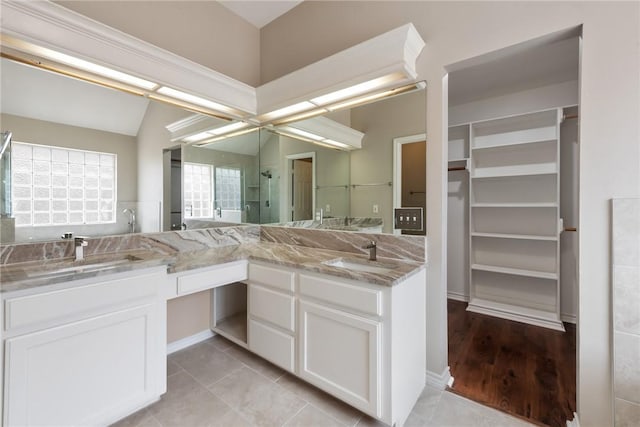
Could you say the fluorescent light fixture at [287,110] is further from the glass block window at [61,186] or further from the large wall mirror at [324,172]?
the glass block window at [61,186]

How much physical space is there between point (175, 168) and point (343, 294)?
69.1 inches

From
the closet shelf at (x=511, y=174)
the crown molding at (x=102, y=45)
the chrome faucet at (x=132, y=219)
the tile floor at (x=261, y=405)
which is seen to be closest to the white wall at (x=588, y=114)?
the tile floor at (x=261, y=405)

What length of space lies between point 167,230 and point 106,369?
1.03 metres

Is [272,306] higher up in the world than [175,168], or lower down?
lower down

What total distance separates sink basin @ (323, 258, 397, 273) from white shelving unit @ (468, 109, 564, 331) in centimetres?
201

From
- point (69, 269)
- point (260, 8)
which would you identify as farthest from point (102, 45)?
point (260, 8)

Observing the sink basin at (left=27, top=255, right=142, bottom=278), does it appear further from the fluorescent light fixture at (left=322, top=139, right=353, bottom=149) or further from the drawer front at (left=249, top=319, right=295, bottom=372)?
the fluorescent light fixture at (left=322, top=139, right=353, bottom=149)

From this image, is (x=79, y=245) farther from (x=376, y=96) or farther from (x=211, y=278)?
(x=376, y=96)

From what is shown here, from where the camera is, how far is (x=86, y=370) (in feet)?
4.53

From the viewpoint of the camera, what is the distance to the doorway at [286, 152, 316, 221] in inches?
103

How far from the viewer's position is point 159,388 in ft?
5.40

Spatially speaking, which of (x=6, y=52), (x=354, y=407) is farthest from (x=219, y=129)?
(x=354, y=407)

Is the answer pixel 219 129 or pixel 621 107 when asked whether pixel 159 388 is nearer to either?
pixel 219 129

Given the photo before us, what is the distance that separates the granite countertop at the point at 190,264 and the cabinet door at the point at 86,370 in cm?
25
